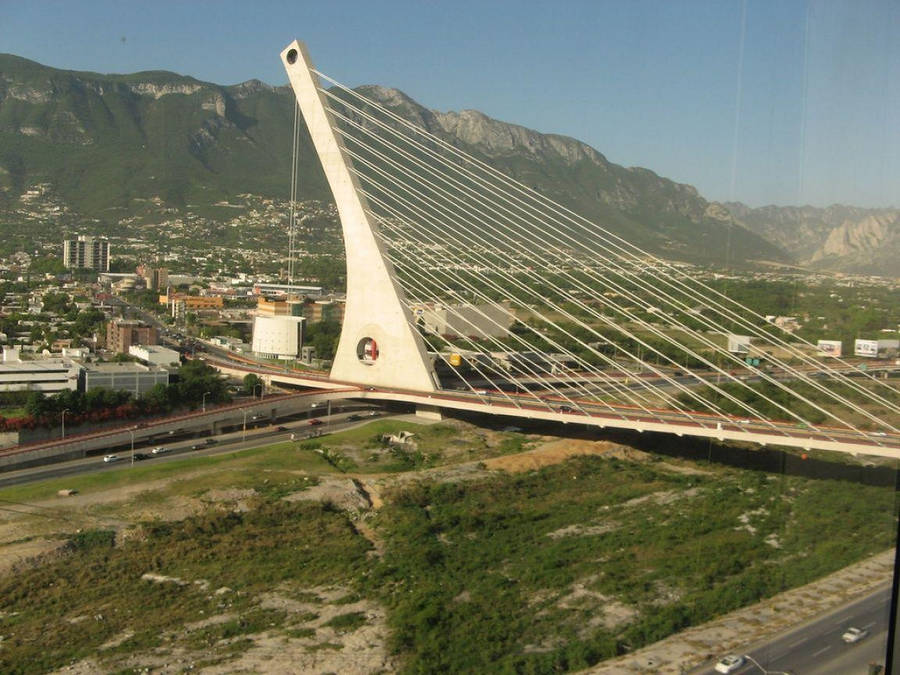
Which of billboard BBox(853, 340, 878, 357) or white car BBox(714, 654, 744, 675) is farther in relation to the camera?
billboard BBox(853, 340, 878, 357)

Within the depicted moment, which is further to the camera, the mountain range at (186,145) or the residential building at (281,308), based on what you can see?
the mountain range at (186,145)

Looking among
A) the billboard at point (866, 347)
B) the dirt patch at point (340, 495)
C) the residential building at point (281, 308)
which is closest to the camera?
the billboard at point (866, 347)

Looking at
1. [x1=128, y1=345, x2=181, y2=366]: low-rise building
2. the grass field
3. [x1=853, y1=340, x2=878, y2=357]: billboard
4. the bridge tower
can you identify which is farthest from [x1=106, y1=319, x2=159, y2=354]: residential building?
[x1=853, y1=340, x2=878, y2=357]: billboard

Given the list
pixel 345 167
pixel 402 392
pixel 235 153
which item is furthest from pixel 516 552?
pixel 235 153

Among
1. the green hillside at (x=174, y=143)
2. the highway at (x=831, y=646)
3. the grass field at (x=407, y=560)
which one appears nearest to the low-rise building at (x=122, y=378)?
the grass field at (x=407, y=560)

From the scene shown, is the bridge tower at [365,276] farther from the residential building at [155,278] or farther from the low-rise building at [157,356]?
the residential building at [155,278]

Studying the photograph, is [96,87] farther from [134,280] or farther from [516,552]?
[516,552]

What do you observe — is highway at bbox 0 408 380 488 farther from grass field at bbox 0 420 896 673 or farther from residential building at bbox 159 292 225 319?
residential building at bbox 159 292 225 319
